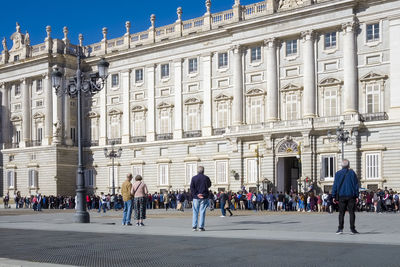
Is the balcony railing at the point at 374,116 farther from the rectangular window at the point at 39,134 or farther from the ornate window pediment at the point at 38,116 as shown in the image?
the rectangular window at the point at 39,134

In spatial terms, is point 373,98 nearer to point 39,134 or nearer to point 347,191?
point 347,191

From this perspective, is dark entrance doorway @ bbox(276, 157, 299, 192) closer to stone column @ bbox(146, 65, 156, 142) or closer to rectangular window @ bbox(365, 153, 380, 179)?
rectangular window @ bbox(365, 153, 380, 179)

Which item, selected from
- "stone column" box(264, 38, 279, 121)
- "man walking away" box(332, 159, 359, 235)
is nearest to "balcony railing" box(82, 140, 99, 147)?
"stone column" box(264, 38, 279, 121)

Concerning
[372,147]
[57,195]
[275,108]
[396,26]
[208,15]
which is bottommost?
[57,195]

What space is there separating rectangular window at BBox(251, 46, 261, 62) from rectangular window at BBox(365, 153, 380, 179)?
12.2 meters

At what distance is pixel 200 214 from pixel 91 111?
44.5m

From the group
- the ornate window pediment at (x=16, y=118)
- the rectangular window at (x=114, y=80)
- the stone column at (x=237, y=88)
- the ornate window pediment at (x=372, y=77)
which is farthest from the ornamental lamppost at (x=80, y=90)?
the ornate window pediment at (x=16, y=118)

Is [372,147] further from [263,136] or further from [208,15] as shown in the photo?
[208,15]

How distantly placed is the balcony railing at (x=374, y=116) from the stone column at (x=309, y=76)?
375 cm

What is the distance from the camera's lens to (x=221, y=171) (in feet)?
161

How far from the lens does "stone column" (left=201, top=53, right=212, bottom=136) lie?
50.4m

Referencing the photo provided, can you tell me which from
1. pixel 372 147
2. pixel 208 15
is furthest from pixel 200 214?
pixel 208 15

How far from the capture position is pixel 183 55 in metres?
52.7

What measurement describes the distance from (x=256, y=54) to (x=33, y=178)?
2674 centimetres
